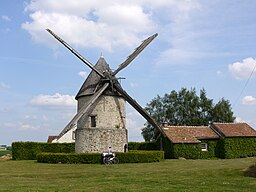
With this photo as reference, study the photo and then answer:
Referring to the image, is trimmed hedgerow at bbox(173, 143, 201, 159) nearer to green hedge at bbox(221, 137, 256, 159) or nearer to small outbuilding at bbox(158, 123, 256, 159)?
small outbuilding at bbox(158, 123, 256, 159)

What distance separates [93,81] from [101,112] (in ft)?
9.94

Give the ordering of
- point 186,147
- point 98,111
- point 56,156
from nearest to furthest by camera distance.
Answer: point 56,156, point 98,111, point 186,147

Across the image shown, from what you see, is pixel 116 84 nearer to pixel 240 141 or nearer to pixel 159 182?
pixel 240 141

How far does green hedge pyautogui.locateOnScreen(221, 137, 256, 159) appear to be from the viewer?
4094 centimetres

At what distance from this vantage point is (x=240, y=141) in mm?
41938

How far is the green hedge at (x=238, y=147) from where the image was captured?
40.9 metres

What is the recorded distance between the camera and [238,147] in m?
41.7

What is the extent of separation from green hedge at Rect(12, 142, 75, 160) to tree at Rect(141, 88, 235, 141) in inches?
933

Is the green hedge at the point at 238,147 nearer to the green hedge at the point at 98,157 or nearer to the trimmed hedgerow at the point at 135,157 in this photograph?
the green hedge at the point at 98,157

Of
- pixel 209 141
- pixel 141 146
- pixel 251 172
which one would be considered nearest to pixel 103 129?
pixel 141 146

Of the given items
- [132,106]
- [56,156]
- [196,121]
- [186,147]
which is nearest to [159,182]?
[56,156]

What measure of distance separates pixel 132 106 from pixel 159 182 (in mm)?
20696

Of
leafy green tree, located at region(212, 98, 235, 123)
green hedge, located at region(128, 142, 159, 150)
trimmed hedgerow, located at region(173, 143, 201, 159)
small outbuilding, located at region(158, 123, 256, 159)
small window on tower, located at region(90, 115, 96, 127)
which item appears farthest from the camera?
leafy green tree, located at region(212, 98, 235, 123)

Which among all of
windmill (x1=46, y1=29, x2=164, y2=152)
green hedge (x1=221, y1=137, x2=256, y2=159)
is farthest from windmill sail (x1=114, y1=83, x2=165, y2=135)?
green hedge (x1=221, y1=137, x2=256, y2=159)
